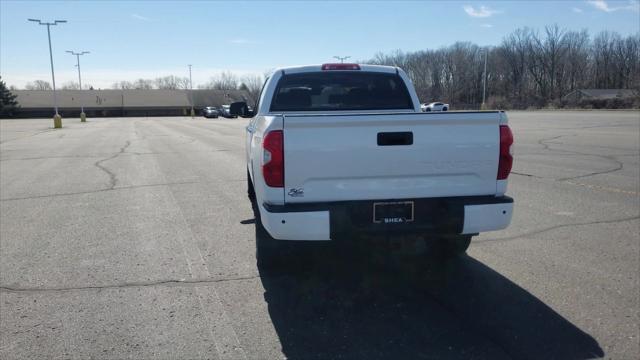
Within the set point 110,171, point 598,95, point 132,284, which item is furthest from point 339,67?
point 598,95

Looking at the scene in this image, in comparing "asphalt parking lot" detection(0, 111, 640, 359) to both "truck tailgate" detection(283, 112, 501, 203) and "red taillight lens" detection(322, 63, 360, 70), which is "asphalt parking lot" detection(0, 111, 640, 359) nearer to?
"truck tailgate" detection(283, 112, 501, 203)

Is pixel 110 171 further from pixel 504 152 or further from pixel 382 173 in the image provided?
pixel 504 152

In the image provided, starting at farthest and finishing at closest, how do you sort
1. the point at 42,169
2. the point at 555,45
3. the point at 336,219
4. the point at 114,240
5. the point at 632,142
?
the point at 555,45 → the point at 632,142 → the point at 42,169 → the point at 114,240 → the point at 336,219

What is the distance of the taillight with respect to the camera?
3783 millimetres

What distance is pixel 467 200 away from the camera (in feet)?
13.4

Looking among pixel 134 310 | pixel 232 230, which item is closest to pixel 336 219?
pixel 134 310

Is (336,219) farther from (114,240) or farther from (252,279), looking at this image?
(114,240)

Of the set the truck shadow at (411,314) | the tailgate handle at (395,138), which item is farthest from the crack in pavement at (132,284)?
the tailgate handle at (395,138)

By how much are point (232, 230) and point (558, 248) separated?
12.5 feet

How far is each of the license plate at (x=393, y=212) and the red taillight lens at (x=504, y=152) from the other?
2.64 ft

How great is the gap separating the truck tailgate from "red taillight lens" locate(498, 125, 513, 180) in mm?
60

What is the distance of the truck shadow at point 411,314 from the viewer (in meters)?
3.35

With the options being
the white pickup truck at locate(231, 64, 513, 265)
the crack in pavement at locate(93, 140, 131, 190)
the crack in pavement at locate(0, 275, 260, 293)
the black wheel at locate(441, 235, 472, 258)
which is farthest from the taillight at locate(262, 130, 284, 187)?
the crack in pavement at locate(93, 140, 131, 190)

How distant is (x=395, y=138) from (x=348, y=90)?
2.54 metres
